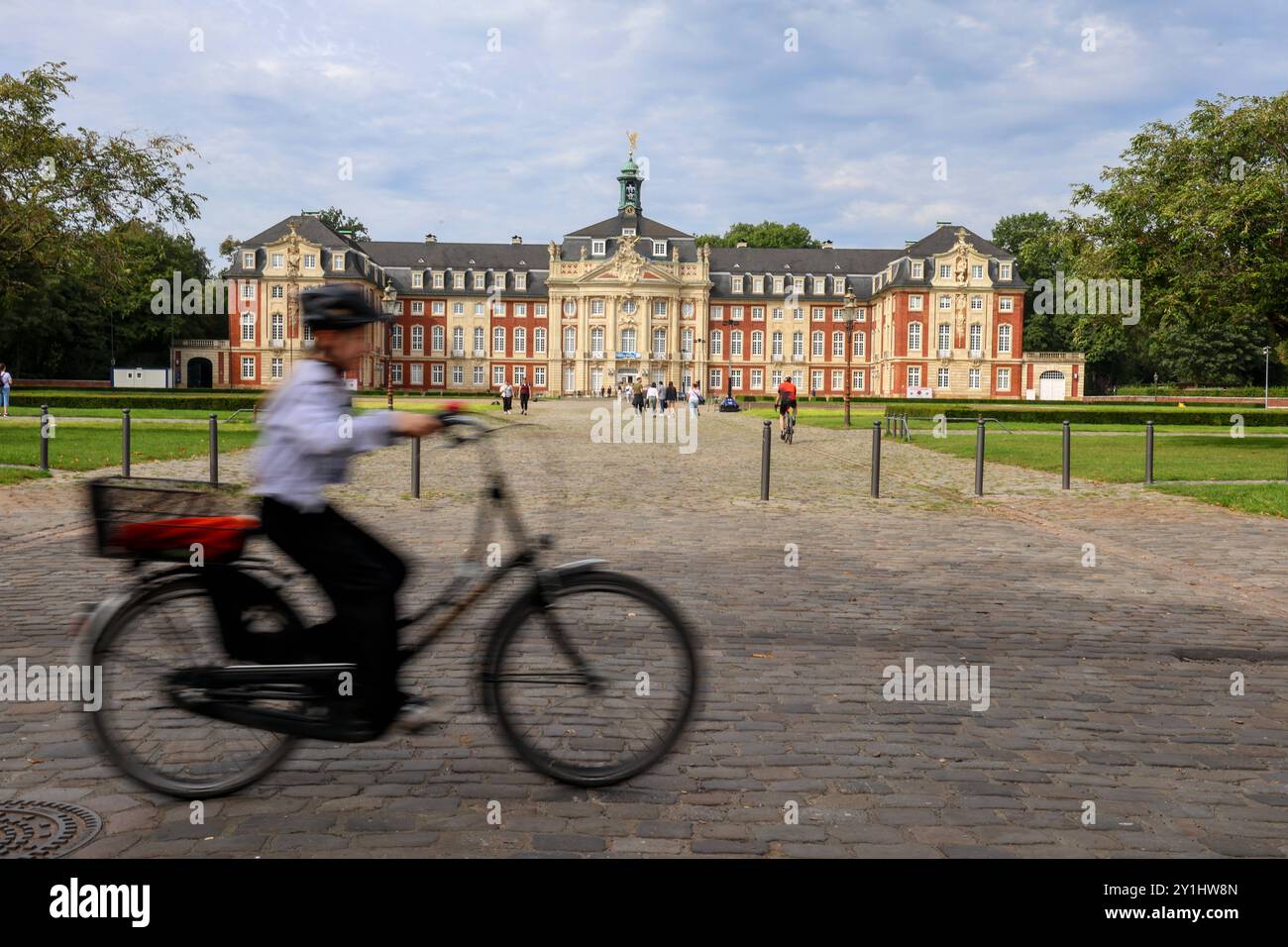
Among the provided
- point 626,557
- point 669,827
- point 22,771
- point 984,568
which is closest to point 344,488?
A: point 626,557

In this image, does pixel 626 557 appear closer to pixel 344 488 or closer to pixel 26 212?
pixel 344 488

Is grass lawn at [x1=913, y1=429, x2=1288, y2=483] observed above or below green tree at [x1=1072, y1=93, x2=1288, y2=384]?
below

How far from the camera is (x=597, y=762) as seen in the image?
14.3 feet

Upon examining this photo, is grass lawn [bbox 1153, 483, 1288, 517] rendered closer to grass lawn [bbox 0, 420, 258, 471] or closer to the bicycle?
the bicycle

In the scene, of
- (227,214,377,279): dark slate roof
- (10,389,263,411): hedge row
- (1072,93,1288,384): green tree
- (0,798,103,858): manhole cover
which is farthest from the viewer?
(227,214,377,279): dark slate roof

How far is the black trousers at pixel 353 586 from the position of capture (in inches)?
156

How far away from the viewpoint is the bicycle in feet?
13.2

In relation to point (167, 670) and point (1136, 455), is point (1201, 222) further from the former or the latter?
point (167, 670)

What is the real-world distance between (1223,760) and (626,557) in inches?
229

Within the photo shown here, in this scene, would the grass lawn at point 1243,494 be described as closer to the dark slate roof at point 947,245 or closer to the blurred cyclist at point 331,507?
the blurred cyclist at point 331,507

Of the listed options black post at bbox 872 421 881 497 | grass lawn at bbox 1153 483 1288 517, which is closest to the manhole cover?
black post at bbox 872 421 881 497

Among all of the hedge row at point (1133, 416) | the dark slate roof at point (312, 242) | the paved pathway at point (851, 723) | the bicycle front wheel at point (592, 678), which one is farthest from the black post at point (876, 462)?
the dark slate roof at point (312, 242)

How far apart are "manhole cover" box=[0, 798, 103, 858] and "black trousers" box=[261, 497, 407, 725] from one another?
993 mm
